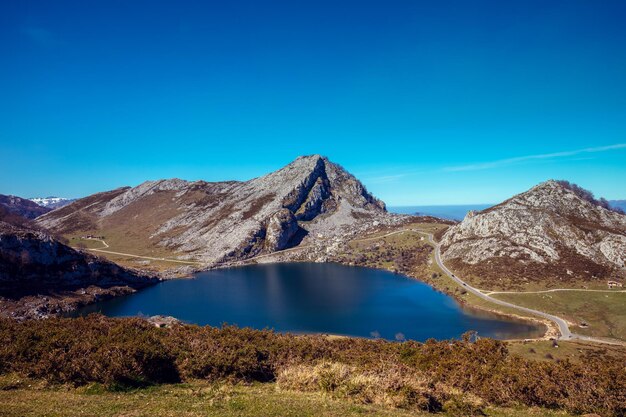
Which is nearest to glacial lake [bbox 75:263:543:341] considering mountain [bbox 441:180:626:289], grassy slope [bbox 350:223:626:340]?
grassy slope [bbox 350:223:626:340]

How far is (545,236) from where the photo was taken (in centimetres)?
14275

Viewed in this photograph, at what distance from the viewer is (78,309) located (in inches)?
4203

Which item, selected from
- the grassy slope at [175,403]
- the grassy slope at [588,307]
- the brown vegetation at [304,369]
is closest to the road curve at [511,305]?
the grassy slope at [588,307]

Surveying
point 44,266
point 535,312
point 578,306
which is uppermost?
point 44,266

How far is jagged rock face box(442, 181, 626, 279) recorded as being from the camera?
128 metres

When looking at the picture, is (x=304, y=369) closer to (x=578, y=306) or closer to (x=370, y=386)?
(x=370, y=386)

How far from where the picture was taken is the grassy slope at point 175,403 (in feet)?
54.3

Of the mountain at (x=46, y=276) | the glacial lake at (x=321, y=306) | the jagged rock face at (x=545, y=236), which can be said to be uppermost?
the jagged rock face at (x=545, y=236)

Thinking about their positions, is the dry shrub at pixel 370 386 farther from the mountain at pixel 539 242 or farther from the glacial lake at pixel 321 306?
the mountain at pixel 539 242

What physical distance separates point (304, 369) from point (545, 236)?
152 meters

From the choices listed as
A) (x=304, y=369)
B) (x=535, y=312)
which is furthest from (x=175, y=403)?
(x=535, y=312)

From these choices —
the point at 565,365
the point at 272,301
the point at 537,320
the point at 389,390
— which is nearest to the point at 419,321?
the point at 537,320

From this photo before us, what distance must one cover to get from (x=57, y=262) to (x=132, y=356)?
128 m

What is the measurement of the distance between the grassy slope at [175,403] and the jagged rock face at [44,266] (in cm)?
11412
